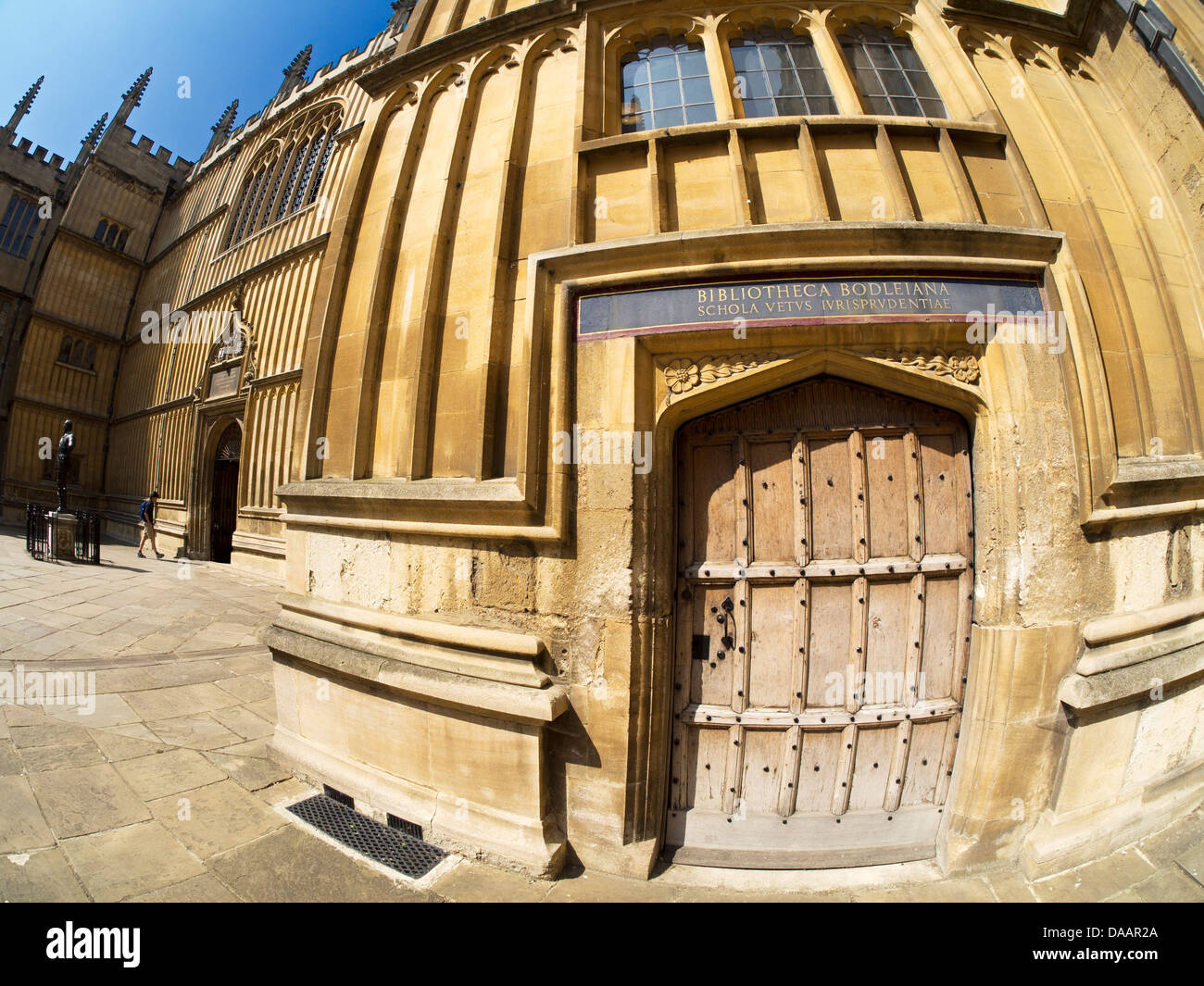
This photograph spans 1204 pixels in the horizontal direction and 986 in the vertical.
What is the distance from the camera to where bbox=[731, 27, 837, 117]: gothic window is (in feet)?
14.1

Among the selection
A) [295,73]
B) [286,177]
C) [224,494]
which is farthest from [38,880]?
[295,73]

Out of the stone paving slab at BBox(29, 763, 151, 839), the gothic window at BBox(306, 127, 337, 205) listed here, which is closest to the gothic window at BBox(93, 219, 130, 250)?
the gothic window at BBox(306, 127, 337, 205)

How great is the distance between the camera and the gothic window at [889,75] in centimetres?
439

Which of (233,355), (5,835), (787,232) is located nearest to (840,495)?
(787,232)

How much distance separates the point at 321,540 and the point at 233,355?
1399cm

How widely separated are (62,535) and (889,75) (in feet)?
58.3

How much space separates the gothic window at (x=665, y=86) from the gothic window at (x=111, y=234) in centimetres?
2909

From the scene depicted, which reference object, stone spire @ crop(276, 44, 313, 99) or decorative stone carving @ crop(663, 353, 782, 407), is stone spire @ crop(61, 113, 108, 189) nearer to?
stone spire @ crop(276, 44, 313, 99)

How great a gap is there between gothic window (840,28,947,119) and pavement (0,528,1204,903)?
6229 mm

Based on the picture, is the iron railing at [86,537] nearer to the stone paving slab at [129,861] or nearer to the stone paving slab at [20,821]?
the stone paving slab at [20,821]

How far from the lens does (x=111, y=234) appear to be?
21234 millimetres

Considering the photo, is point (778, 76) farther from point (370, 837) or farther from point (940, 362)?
point (370, 837)

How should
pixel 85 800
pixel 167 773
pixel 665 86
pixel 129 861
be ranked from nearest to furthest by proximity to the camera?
pixel 129 861 < pixel 85 800 < pixel 167 773 < pixel 665 86

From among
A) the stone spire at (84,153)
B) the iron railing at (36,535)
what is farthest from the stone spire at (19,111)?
the iron railing at (36,535)
